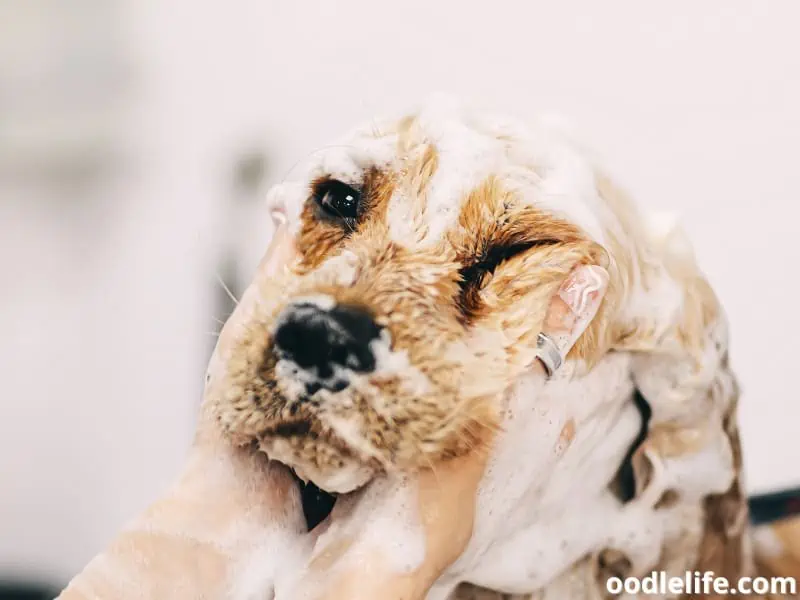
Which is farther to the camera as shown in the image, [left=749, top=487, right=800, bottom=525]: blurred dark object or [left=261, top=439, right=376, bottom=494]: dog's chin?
[left=749, top=487, right=800, bottom=525]: blurred dark object

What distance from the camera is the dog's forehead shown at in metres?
0.38

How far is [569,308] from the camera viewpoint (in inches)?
15.0

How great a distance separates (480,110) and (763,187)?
27 centimetres

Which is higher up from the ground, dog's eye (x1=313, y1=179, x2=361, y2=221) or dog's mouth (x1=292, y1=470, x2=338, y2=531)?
dog's eye (x1=313, y1=179, x2=361, y2=221)

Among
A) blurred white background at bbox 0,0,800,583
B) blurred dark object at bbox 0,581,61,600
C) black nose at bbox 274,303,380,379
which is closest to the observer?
black nose at bbox 274,303,380,379

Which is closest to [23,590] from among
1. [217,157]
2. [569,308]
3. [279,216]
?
[217,157]

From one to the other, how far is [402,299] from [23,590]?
2.40 feet

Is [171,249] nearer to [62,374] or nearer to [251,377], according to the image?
[62,374]

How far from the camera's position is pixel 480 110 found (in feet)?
1.49

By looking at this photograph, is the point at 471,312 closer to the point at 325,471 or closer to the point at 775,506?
the point at 325,471

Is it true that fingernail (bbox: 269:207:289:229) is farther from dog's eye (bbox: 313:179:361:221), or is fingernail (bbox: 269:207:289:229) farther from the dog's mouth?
the dog's mouth

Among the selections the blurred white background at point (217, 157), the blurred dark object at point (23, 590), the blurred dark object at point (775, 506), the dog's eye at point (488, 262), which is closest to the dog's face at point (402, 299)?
the dog's eye at point (488, 262)

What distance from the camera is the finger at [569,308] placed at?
379 mm

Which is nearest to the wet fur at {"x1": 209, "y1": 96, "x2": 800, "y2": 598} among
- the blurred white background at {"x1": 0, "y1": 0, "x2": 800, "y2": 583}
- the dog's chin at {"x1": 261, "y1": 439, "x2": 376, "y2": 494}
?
the dog's chin at {"x1": 261, "y1": 439, "x2": 376, "y2": 494}
